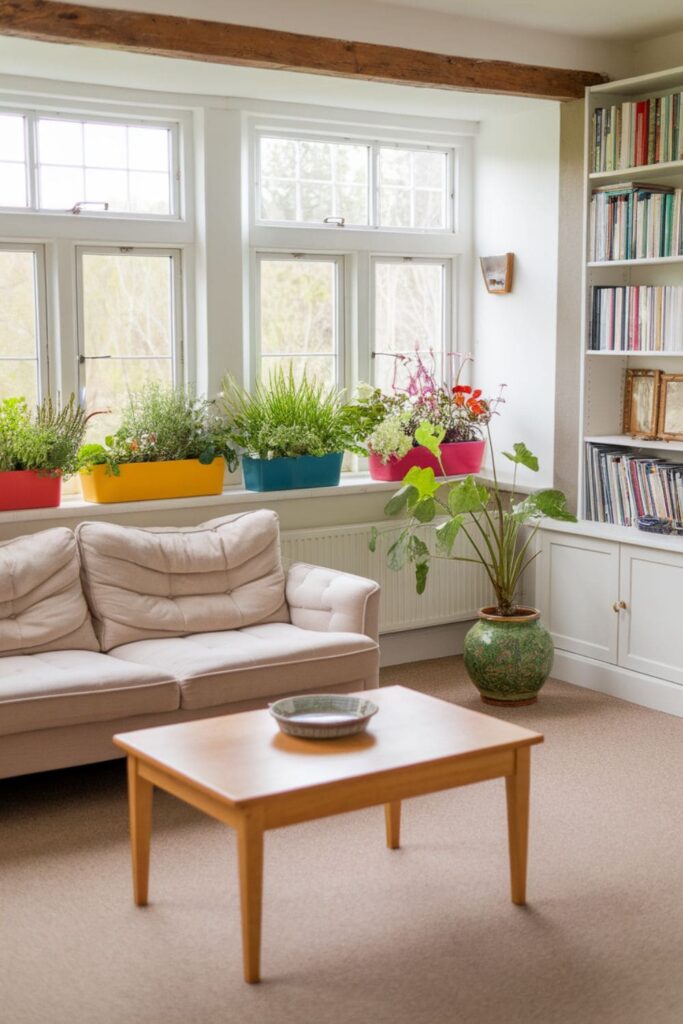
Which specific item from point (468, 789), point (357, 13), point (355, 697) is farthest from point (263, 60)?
point (468, 789)

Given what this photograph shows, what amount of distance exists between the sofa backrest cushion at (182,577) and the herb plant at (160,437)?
1.11 ft

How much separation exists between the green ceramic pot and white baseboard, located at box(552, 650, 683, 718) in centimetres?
32

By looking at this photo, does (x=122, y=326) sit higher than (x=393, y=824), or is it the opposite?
(x=122, y=326)

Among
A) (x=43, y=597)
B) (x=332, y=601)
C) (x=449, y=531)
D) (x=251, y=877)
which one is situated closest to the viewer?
(x=251, y=877)

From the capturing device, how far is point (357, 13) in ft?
15.7

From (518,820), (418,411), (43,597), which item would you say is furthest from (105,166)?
(518,820)

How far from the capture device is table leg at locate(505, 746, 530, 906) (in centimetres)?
331

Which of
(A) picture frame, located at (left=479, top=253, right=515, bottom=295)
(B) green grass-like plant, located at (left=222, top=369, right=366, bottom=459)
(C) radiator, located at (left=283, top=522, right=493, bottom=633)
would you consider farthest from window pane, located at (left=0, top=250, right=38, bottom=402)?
(A) picture frame, located at (left=479, top=253, right=515, bottom=295)

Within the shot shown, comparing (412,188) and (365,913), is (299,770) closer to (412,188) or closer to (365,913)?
(365,913)

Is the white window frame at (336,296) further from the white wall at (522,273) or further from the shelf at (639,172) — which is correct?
the shelf at (639,172)

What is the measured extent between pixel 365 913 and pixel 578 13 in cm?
366

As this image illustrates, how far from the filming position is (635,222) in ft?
17.1

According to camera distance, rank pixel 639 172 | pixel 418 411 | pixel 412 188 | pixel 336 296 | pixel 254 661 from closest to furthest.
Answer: pixel 254 661 < pixel 639 172 < pixel 418 411 < pixel 336 296 < pixel 412 188

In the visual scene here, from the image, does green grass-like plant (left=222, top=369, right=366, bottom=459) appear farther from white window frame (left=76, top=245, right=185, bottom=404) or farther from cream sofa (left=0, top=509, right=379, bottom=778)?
cream sofa (left=0, top=509, right=379, bottom=778)
